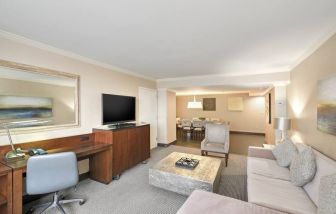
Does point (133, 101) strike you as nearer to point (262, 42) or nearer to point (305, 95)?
point (262, 42)

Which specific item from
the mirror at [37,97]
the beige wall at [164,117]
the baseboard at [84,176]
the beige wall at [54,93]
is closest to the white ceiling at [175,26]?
the mirror at [37,97]

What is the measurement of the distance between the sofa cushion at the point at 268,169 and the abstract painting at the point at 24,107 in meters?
3.30

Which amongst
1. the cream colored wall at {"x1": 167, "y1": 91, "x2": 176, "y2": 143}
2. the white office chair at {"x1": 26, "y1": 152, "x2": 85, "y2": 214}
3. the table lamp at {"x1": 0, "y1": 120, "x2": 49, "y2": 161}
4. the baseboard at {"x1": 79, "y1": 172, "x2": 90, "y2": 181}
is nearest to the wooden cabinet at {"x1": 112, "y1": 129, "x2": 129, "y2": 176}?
the baseboard at {"x1": 79, "y1": 172, "x2": 90, "y2": 181}

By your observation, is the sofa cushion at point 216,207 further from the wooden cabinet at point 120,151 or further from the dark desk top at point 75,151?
the wooden cabinet at point 120,151

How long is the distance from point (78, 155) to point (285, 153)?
3.20m

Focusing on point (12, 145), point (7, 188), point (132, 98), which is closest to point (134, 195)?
point (7, 188)

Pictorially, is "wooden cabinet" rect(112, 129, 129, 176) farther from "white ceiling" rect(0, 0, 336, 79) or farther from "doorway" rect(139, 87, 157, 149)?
"white ceiling" rect(0, 0, 336, 79)

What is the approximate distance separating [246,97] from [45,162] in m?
8.28

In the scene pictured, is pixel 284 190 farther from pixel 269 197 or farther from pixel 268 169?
pixel 268 169

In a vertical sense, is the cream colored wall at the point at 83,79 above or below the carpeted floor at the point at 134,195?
above

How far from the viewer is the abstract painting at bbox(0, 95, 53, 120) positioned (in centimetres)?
205

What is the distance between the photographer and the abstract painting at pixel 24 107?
6.72 feet

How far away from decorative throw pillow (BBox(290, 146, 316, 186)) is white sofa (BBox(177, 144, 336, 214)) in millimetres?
44

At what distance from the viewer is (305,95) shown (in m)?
2.74
